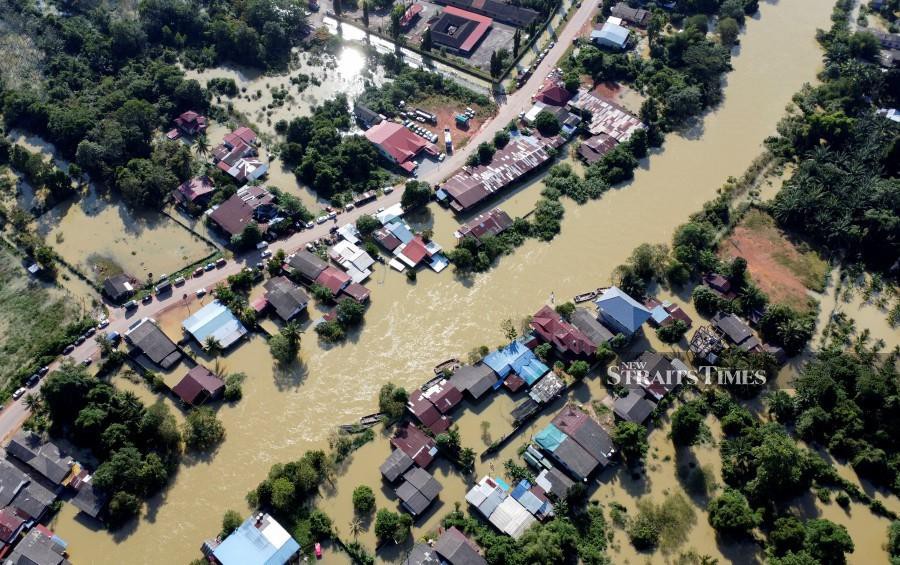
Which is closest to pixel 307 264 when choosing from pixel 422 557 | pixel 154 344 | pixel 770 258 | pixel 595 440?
pixel 154 344

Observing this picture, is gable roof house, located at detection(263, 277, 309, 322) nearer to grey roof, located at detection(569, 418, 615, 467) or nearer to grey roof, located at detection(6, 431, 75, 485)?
grey roof, located at detection(6, 431, 75, 485)

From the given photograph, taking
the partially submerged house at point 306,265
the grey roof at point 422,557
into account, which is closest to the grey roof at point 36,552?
the grey roof at point 422,557

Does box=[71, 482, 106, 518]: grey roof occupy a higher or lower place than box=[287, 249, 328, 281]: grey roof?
lower

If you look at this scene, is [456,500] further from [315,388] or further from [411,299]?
[411,299]

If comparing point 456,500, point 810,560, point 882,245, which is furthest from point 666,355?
point 882,245

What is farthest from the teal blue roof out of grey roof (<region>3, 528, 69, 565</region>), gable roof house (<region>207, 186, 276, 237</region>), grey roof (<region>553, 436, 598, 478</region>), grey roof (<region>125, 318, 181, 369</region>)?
grey roof (<region>3, 528, 69, 565</region>)

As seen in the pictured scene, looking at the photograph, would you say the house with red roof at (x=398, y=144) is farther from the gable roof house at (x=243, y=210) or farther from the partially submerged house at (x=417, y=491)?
the partially submerged house at (x=417, y=491)

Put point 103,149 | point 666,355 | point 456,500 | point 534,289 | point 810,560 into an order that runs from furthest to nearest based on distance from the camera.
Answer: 1. point 103,149
2. point 534,289
3. point 666,355
4. point 456,500
5. point 810,560
